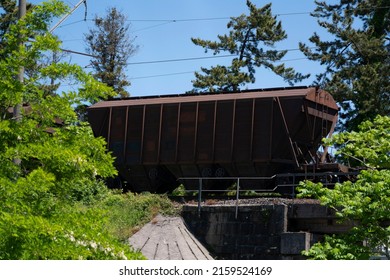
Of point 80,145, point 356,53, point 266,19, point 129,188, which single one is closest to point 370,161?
point 80,145

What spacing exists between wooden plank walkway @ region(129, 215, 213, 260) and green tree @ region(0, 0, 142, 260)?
972cm

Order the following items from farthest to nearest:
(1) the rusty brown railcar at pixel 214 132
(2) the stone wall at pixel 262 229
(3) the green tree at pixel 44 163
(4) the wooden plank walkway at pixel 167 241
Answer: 1. (1) the rusty brown railcar at pixel 214 132
2. (2) the stone wall at pixel 262 229
3. (4) the wooden plank walkway at pixel 167 241
4. (3) the green tree at pixel 44 163

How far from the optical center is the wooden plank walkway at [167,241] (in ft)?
81.6

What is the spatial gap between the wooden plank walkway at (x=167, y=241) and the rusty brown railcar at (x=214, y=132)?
329cm

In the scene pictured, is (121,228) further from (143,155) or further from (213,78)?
(213,78)

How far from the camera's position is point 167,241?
2586cm

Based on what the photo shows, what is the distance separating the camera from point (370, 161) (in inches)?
718

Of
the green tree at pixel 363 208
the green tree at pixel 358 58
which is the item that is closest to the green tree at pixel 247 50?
the green tree at pixel 358 58

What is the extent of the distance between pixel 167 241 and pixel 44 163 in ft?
40.4

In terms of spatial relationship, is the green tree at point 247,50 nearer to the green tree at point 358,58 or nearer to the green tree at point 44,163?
the green tree at point 358,58

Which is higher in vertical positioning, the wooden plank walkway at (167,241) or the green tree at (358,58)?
the green tree at (358,58)

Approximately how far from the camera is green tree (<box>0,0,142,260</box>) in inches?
494

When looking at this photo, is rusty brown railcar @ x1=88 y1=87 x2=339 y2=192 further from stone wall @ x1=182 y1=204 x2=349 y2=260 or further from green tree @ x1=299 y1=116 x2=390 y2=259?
green tree @ x1=299 y1=116 x2=390 y2=259

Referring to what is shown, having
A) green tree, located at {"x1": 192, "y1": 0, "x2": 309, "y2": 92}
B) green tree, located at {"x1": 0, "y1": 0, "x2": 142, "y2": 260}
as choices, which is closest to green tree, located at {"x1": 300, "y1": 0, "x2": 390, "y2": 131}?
green tree, located at {"x1": 192, "y1": 0, "x2": 309, "y2": 92}
